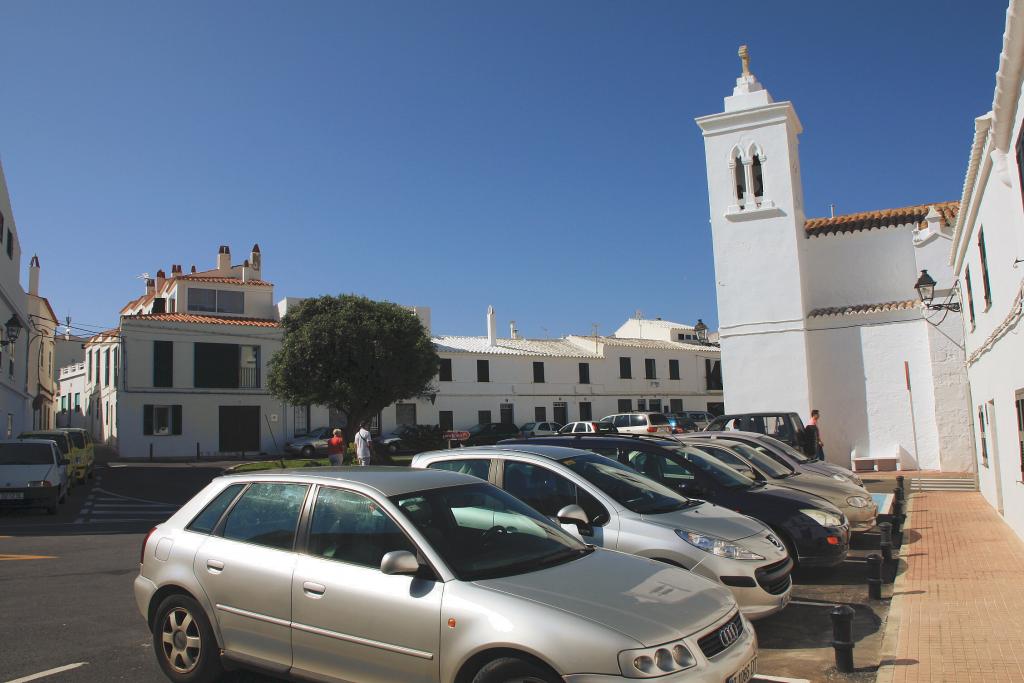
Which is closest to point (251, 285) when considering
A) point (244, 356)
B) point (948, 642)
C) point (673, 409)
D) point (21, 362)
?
point (244, 356)

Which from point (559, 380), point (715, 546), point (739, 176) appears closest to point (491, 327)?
point (559, 380)

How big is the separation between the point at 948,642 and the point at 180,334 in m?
35.8

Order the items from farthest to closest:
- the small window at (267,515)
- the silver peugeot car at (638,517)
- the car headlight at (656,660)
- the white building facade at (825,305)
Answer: the white building facade at (825,305) → the silver peugeot car at (638,517) → the small window at (267,515) → the car headlight at (656,660)

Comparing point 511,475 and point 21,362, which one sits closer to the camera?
point 511,475

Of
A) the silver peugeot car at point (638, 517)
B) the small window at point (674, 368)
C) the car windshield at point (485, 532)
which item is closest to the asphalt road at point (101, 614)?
the silver peugeot car at point (638, 517)

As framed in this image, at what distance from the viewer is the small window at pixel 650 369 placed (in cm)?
5216

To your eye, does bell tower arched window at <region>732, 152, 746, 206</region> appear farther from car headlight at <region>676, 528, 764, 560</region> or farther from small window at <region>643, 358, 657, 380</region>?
small window at <region>643, 358, 657, 380</region>

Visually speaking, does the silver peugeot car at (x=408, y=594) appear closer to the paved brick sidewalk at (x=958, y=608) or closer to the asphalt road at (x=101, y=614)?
the asphalt road at (x=101, y=614)

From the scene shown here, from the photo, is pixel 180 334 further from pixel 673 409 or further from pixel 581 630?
pixel 581 630

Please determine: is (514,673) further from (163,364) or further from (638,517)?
(163,364)

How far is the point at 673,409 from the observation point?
→ 52.7m

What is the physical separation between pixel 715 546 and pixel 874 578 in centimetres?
239

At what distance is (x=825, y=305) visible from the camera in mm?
24141

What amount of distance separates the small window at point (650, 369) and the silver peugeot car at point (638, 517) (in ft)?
148
